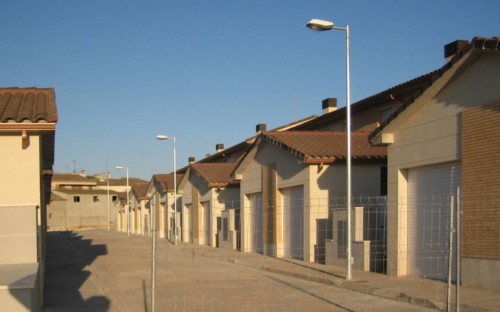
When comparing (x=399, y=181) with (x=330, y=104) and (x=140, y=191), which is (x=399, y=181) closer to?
(x=330, y=104)

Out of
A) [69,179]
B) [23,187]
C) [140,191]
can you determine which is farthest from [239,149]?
[69,179]

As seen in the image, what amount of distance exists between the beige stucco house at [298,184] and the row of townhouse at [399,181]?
4 cm

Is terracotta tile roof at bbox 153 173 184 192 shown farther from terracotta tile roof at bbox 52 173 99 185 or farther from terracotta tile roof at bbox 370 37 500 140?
terracotta tile roof at bbox 52 173 99 185

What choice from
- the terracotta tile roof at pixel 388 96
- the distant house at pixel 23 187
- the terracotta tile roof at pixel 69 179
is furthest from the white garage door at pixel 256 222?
the terracotta tile roof at pixel 69 179

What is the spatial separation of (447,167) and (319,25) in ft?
15.1

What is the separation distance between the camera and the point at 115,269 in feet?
72.3

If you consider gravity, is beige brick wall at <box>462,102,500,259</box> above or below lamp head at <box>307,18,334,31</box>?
below

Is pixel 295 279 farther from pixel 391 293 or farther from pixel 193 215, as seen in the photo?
pixel 193 215

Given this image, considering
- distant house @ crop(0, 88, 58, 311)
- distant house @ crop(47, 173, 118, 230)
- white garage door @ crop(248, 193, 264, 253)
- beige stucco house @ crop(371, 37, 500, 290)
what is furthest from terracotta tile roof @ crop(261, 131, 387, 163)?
distant house @ crop(47, 173, 118, 230)

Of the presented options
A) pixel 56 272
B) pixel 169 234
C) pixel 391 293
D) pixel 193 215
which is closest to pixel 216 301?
pixel 391 293

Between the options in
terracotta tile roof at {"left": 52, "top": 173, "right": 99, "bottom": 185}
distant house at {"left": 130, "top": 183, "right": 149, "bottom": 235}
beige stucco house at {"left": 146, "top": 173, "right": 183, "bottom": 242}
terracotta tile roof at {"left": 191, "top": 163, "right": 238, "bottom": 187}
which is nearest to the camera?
terracotta tile roof at {"left": 191, "top": 163, "right": 238, "bottom": 187}

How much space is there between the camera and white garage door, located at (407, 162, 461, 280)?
15539 mm

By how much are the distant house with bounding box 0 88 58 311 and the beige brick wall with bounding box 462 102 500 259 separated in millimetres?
8810

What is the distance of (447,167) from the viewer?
1545 cm
